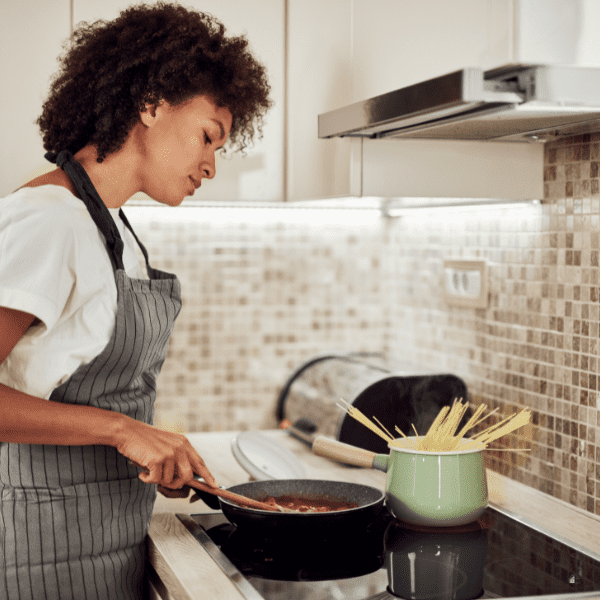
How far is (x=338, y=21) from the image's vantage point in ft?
5.48

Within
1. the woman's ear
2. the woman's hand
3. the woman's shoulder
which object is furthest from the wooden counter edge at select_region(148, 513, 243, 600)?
the woman's ear

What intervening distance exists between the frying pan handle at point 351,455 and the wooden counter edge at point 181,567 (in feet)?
0.92

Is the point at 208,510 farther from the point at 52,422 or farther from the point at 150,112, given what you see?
the point at 150,112

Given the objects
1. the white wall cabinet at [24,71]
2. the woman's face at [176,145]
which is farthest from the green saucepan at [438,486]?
the white wall cabinet at [24,71]

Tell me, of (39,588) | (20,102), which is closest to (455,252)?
(20,102)

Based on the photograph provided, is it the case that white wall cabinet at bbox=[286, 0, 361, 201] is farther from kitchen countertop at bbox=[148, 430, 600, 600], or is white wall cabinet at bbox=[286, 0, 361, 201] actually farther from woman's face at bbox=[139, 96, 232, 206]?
kitchen countertop at bbox=[148, 430, 600, 600]

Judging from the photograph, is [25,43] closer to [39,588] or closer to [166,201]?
[166,201]

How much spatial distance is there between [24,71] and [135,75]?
1.92 feet

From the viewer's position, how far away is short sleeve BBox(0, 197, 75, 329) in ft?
3.13

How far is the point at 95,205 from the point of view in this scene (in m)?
1.10

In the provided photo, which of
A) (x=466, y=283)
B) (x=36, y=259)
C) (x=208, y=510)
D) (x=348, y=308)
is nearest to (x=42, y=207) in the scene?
(x=36, y=259)

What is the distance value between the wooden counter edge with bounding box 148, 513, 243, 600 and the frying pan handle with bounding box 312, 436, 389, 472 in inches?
11.1

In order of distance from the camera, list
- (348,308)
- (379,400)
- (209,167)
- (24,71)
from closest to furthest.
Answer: (209,167)
(24,71)
(379,400)
(348,308)

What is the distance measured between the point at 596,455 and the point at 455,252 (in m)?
0.65
